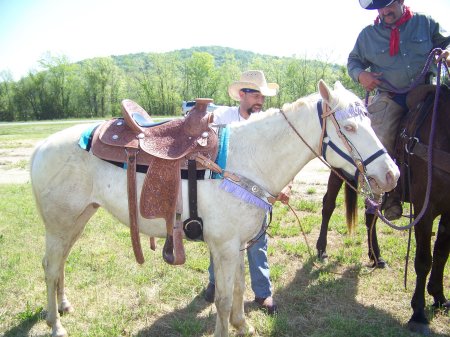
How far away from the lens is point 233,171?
106 inches

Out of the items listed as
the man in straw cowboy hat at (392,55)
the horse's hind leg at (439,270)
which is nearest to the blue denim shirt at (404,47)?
the man in straw cowboy hat at (392,55)

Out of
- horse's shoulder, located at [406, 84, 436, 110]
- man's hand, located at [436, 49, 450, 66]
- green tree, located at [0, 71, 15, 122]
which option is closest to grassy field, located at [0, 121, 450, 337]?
horse's shoulder, located at [406, 84, 436, 110]

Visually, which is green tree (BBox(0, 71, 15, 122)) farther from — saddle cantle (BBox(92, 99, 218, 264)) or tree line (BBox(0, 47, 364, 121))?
saddle cantle (BBox(92, 99, 218, 264))

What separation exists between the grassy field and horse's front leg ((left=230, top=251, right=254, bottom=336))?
17 centimetres

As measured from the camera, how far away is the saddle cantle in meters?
2.63

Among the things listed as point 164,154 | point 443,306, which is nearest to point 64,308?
point 164,154

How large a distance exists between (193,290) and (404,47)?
3664mm

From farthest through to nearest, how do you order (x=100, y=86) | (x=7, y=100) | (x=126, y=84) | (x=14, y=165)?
(x=126, y=84), (x=100, y=86), (x=7, y=100), (x=14, y=165)

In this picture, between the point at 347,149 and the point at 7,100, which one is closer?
the point at 347,149

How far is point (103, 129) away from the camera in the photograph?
2.97 metres

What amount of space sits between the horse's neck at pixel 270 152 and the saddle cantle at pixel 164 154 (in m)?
0.23

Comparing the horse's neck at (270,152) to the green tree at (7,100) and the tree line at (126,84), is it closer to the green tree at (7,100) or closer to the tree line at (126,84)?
the tree line at (126,84)

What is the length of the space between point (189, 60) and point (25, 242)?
2264 inches

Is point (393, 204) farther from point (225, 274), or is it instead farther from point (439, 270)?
point (225, 274)
